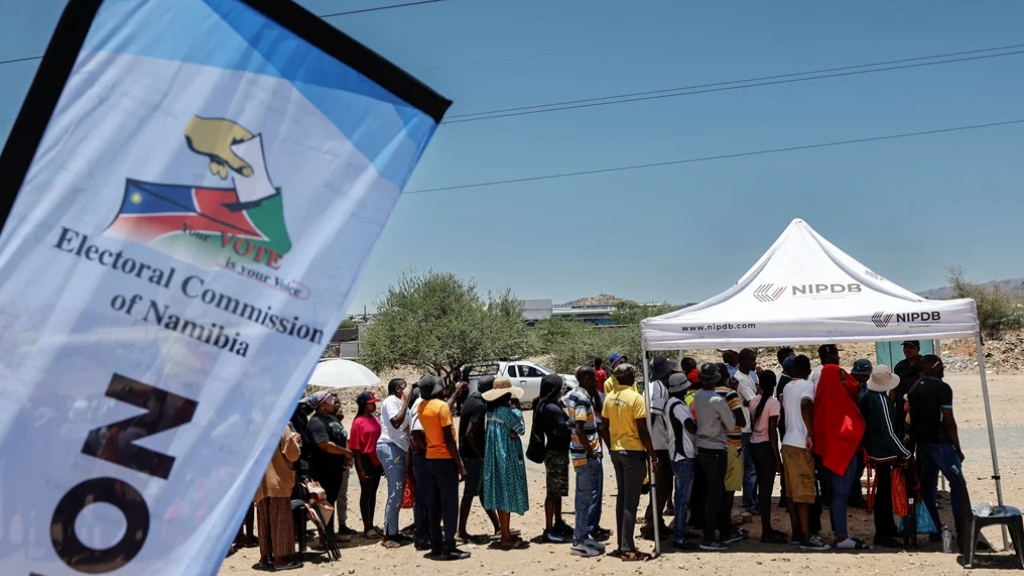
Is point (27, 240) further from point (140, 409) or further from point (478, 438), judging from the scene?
point (478, 438)

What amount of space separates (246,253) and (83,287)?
14.9 inches

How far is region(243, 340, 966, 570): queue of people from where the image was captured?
29.0ft

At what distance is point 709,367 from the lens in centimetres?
909

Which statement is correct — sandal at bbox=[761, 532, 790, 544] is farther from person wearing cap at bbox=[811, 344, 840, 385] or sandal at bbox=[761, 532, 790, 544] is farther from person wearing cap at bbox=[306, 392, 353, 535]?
person wearing cap at bbox=[306, 392, 353, 535]

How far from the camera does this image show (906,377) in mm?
10172

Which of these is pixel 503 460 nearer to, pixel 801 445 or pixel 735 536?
pixel 735 536

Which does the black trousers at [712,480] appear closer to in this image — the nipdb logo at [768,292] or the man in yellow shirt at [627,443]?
the man in yellow shirt at [627,443]

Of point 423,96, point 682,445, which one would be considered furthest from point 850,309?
point 423,96

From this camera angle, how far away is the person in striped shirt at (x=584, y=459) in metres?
9.10

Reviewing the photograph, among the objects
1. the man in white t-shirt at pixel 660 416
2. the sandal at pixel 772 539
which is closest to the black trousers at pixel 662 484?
the man in white t-shirt at pixel 660 416

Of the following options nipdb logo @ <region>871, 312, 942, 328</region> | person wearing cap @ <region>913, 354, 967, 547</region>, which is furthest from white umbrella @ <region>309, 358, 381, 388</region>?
person wearing cap @ <region>913, 354, 967, 547</region>

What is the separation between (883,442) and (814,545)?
1.22m

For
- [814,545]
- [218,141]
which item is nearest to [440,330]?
[814,545]

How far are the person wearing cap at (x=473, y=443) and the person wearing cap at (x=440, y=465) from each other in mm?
327
